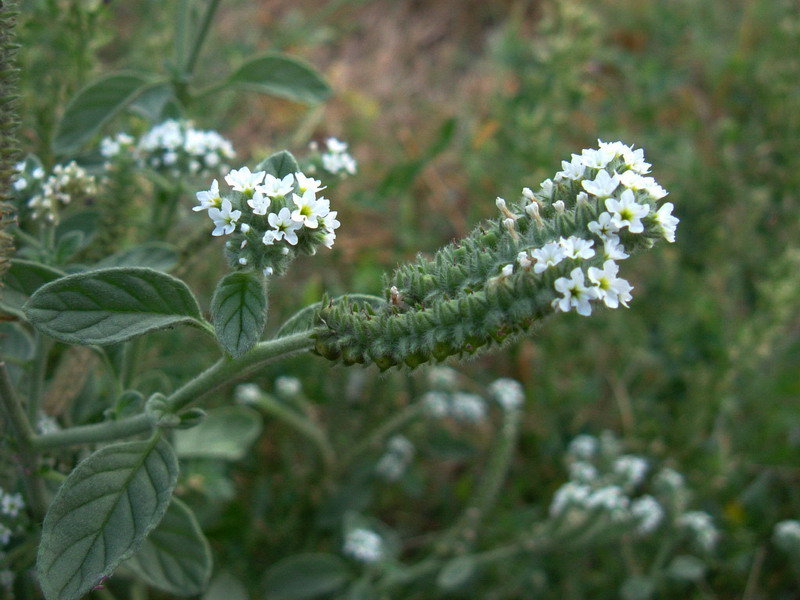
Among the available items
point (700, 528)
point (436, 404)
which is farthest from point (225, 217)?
point (700, 528)

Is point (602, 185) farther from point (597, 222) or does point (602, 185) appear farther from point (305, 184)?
point (305, 184)

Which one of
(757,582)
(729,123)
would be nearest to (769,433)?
(757,582)

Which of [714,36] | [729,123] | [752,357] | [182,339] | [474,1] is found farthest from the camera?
[474,1]

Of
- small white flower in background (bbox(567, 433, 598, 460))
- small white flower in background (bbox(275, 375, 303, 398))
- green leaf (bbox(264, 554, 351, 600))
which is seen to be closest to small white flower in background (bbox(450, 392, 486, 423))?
small white flower in background (bbox(567, 433, 598, 460))

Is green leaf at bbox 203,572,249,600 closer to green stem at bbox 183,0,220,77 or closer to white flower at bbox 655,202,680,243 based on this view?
green stem at bbox 183,0,220,77

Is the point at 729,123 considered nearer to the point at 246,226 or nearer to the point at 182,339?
the point at 182,339

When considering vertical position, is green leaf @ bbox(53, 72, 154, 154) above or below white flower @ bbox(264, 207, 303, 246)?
above
